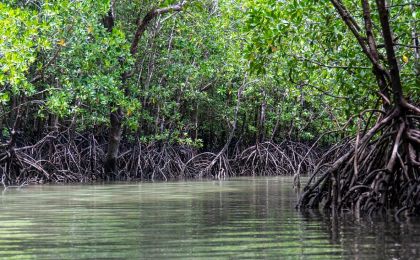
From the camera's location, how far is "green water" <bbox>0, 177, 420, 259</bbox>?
3.94 m

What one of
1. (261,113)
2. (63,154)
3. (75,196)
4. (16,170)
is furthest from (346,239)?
(261,113)

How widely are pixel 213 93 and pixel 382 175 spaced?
14.4 m

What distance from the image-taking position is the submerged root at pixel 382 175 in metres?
6.16

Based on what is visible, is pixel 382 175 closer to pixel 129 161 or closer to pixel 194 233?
pixel 194 233

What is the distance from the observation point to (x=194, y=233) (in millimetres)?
4895

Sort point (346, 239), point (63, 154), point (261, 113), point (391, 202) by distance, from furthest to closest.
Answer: point (261, 113)
point (63, 154)
point (391, 202)
point (346, 239)

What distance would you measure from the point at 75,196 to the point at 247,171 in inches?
391

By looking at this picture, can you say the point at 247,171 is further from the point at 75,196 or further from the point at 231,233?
the point at 231,233

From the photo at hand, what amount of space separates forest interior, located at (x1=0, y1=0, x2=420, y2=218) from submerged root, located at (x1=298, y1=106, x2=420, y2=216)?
12 millimetres

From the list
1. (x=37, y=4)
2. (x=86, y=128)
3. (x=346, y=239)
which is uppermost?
(x=37, y=4)

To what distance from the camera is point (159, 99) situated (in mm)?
17547

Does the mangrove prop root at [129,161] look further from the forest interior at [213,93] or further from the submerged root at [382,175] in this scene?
the submerged root at [382,175]

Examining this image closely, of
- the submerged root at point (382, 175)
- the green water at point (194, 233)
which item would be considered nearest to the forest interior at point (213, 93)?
the submerged root at point (382, 175)

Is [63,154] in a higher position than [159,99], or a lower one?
lower
